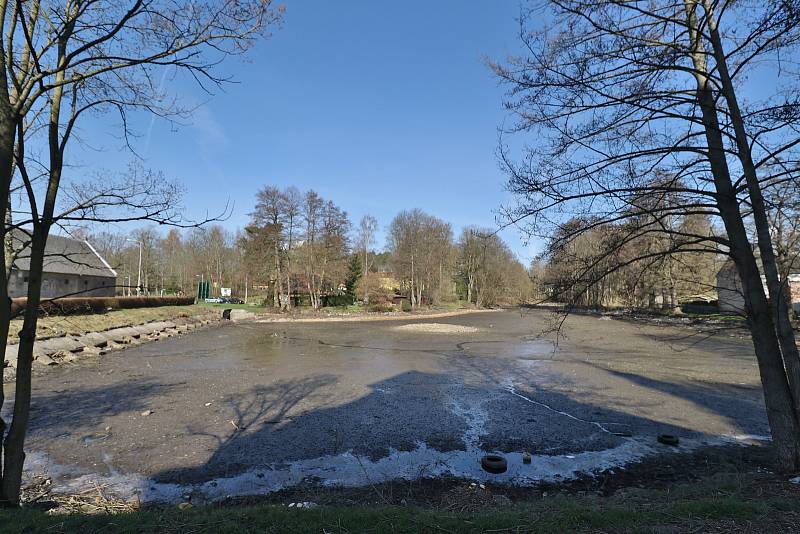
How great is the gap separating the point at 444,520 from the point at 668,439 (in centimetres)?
534

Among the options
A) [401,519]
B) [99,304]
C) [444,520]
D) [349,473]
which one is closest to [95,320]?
[99,304]

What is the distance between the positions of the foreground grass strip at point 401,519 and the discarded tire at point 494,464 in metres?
2.22

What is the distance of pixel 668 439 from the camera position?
6.74 metres

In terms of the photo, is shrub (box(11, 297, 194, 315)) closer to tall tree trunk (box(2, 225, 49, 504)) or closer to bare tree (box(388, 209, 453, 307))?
tall tree trunk (box(2, 225, 49, 504))

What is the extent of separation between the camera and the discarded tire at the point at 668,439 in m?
6.70

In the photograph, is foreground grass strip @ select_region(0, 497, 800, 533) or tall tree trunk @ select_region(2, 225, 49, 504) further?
tall tree trunk @ select_region(2, 225, 49, 504)

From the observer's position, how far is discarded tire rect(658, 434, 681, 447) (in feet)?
22.0

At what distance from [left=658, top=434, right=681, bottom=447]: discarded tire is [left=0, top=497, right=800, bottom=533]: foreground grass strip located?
3465 millimetres

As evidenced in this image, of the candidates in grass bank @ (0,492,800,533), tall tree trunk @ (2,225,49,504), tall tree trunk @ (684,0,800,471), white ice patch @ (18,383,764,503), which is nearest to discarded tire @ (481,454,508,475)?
white ice patch @ (18,383,764,503)

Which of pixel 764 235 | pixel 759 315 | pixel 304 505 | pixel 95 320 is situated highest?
pixel 764 235

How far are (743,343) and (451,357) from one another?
558 inches

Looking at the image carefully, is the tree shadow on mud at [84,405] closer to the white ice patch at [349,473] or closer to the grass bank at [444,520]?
the white ice patch at [349,473]

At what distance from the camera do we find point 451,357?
53.5 feet

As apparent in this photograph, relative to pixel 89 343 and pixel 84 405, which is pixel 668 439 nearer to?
pixel 84 405
